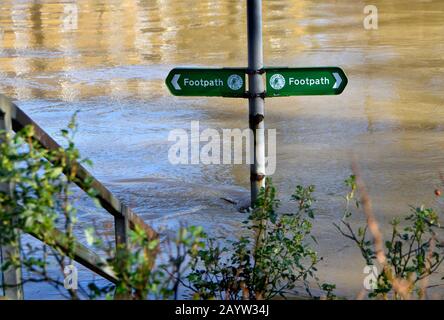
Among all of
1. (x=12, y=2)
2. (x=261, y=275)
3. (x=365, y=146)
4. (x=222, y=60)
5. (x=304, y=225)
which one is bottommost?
(x=261, y=275)

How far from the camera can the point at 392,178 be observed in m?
8.21

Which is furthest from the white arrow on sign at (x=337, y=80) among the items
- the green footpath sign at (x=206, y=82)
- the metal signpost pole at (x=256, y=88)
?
the green footpath sign at (x=206, y=82)

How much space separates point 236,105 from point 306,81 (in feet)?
14.6

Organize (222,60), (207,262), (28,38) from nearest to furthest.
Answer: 1. (207,262)
2. (222,60)
3. (28,38)

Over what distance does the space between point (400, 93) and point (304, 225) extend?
A: 6281 millimetres

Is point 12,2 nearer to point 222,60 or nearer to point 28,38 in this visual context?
point 28,38

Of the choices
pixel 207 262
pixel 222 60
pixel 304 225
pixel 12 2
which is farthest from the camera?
pixel 12 2

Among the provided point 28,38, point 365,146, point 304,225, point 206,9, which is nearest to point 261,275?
point 304,225

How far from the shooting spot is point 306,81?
270 inches

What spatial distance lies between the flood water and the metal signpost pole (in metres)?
0.41

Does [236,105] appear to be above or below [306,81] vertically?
above

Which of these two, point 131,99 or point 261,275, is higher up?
point 131,99

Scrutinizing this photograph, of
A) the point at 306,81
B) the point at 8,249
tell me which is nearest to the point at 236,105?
the point at 306,81

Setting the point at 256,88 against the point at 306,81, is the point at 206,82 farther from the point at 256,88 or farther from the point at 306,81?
the point at 306,81
